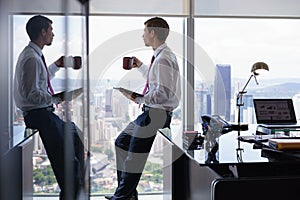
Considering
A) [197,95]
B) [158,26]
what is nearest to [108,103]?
[197,95]

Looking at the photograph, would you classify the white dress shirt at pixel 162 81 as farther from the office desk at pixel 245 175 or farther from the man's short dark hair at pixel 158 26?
the office desk at pixel 245 175

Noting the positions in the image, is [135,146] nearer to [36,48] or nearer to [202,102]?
[36,48]

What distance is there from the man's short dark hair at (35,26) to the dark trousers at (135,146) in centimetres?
135

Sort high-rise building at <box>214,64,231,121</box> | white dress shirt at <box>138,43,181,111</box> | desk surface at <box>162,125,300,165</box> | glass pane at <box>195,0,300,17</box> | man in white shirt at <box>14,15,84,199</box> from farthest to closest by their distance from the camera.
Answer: high-rise building at <box>214,64,231,121</box> < glass pane at <box>195,0,300,17</box> < white dress shirt at <box>138,43,181,111</box> < desk surface at <box>162,125,300,165</box> < man in white shirt at <box>14,15,84,199</box>

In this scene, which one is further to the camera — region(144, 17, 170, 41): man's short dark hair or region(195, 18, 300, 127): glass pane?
region(195, 18, 300, 127): glass pane

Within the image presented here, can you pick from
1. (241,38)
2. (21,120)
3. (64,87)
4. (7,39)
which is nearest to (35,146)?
(21,120)

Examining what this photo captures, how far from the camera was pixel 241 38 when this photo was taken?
4816 millimetres

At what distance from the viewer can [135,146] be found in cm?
331

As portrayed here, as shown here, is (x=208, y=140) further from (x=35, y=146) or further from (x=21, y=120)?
(x=21, y=120)

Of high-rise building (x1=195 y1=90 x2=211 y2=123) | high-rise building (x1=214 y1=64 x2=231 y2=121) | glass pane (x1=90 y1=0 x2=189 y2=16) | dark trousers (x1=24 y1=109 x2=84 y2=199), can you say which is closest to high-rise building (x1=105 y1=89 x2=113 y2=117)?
glass pane (x1=90 y1=0 x2=189 y2=16)

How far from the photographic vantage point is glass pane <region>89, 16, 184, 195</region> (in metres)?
4.46

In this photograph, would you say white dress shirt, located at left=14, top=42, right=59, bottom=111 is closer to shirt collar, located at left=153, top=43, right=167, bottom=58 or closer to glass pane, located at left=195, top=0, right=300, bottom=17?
shirt collar, located at left=153, top=43, right=167, bottom=58

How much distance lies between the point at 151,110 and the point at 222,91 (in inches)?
79.2

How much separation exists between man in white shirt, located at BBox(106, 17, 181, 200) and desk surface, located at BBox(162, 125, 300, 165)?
30.7 inches
